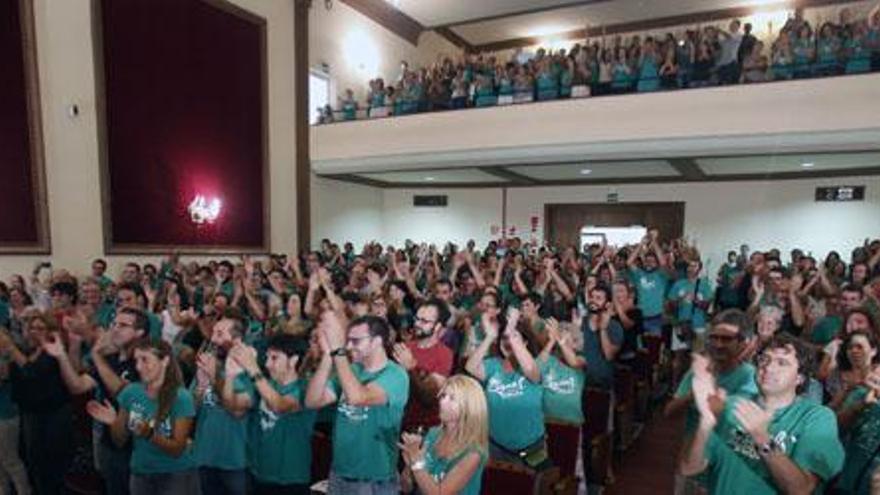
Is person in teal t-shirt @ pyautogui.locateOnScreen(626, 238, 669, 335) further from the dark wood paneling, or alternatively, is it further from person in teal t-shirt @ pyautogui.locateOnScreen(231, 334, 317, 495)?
the dark wood paneling

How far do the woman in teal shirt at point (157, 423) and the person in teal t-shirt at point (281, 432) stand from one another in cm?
32

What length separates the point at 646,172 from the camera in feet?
36.9

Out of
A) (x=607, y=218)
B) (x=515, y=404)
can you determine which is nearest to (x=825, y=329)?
(x=515, y=404)

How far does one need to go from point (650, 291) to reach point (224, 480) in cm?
555

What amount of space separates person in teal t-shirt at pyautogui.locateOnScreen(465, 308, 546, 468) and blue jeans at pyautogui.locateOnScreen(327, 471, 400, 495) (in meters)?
0.77

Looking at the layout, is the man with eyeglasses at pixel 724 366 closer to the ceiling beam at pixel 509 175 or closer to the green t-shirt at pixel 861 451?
the green t-shirt at pixel 861 451

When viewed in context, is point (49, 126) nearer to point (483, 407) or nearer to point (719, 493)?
point (483, 407)

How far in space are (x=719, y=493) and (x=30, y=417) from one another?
4001mm

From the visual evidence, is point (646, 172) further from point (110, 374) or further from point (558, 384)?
point (110, 374)

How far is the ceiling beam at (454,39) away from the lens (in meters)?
Result: 15.0

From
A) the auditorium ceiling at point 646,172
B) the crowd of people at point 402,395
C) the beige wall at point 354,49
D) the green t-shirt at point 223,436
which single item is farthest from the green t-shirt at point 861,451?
the beige wall at point 354,49

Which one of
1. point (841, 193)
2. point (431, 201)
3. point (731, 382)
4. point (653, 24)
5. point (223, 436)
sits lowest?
point (223, 436)

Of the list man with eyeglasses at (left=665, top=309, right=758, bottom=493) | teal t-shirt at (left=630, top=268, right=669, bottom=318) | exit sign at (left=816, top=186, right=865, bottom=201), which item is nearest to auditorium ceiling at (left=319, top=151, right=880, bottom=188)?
exit sign at (left=816, top=186, right=865, bottom=201)

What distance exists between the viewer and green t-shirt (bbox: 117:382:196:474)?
2771 mm
